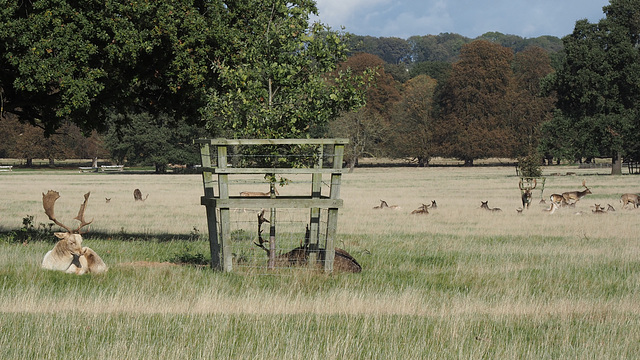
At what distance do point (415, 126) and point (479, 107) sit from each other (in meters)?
9.64

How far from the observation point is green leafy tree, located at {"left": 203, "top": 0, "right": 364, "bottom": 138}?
40.6ft

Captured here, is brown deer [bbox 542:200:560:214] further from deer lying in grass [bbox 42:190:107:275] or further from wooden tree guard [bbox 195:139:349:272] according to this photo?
deer lying in grass [bbox 42:190:107:275]

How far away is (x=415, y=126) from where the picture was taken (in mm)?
101500

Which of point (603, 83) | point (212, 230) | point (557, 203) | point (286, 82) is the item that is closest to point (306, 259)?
point (212, 230)

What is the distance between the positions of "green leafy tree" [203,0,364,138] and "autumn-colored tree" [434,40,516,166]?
82.7 m

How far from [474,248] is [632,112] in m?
51.1

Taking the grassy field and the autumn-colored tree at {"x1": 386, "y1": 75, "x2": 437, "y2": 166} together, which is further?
the autumn-colored tree at {"x1": 386, "y1": 75, "x2": 437, "y2": 166}

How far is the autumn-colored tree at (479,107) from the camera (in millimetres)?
93438

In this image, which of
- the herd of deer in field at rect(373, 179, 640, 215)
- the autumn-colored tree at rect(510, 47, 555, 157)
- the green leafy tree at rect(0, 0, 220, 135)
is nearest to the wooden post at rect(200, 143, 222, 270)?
the green leafy tree at rect(0, 0, 220, 135)

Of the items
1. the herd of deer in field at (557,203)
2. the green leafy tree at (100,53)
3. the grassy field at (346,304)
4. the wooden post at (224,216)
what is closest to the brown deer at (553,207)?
the herd of deer in field at (557,203)

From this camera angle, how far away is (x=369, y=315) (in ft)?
30.3

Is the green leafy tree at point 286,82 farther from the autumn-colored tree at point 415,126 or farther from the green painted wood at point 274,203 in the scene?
the autumn-colored tree at point 415,126

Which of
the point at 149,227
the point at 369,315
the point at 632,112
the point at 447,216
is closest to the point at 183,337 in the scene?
the point at 369,315

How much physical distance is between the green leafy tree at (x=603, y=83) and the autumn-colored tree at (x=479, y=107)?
2827cm
